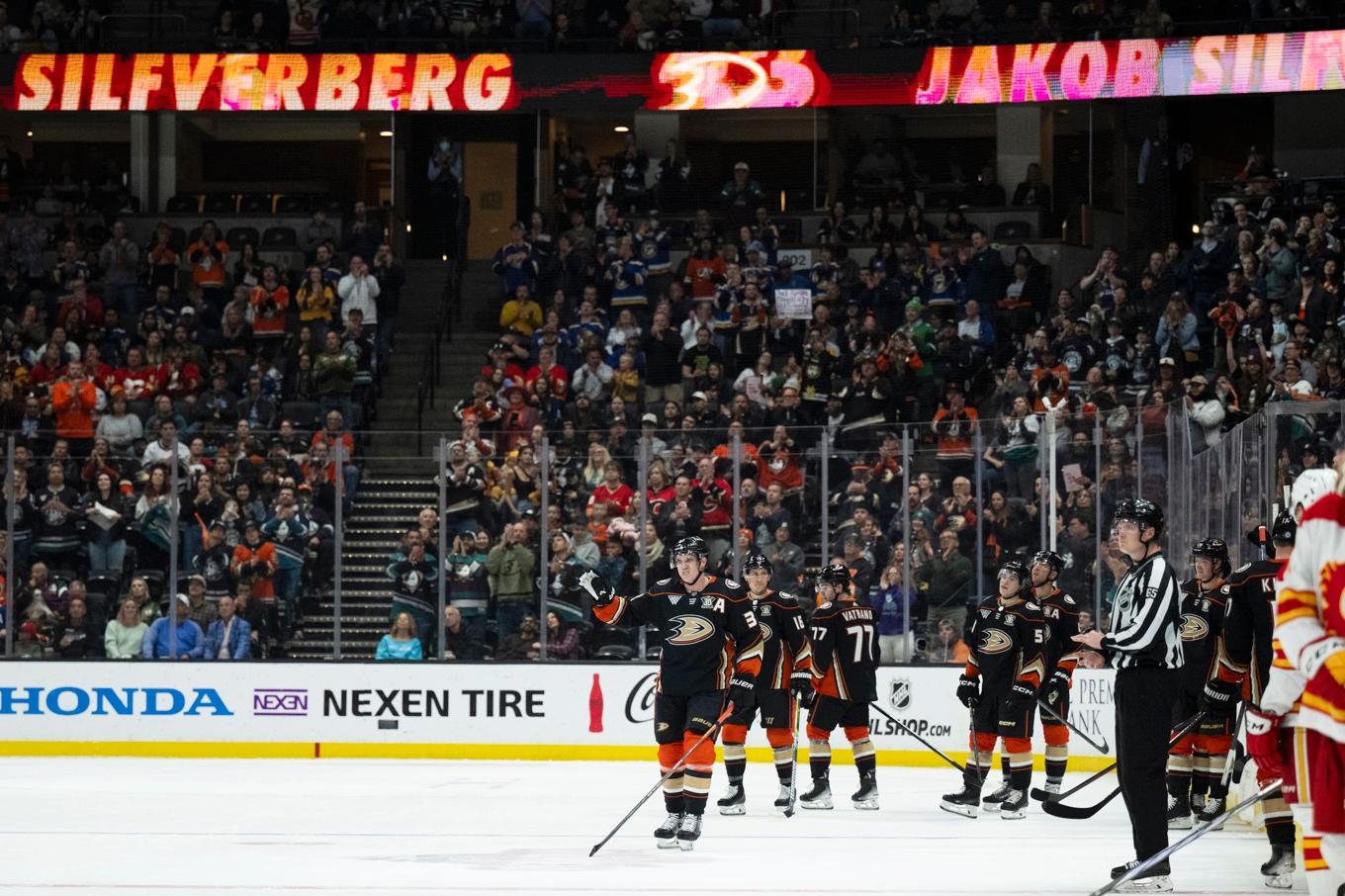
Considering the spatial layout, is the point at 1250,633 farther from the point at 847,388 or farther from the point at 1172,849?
the point at 847,388

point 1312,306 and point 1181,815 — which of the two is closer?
point 1181,815

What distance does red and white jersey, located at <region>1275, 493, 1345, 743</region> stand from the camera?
18.7 feet

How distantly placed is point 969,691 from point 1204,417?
3.32m

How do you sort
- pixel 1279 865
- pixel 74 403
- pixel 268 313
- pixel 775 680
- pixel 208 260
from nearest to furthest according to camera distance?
pixel 1279 865 < pixel 775 680 < pixel 74 403 < pixel 268 313 < pixel 208 260

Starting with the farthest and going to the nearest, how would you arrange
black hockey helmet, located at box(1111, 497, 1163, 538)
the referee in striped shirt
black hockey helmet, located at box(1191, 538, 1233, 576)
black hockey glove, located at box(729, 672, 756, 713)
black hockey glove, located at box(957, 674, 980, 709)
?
black hockey glove, located at box(957, 674, 980, 709), black hockey glove, located at box(729, 672, 756, 713), black hockey helmet, located at box(1191, 538, 1233, 576), black hockey helmet, located at box(1111, 497, 1163, 538), the referee in striped shirt

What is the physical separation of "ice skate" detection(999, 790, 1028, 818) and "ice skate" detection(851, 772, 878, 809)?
79 cm

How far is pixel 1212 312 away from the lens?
1784 cm

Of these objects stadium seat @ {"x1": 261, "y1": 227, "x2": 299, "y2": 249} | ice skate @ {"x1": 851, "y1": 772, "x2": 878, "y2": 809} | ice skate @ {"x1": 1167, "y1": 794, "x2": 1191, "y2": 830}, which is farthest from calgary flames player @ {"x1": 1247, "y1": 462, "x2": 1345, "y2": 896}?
stadium seat @ {"x1": 261, "y1": 227, "x2": 299, "y2": 249}

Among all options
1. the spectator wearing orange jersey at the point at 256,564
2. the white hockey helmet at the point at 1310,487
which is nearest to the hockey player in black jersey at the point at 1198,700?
the white hockey helmet at the point at 1310,487

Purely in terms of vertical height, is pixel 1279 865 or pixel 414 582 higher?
pixel 414 582

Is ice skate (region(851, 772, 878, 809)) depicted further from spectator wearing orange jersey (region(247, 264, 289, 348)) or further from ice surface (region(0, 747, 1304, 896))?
spectator wearing orange jersey (region(247, 264, 289, 348))

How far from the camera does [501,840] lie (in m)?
10.7

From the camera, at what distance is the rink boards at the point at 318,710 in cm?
1548

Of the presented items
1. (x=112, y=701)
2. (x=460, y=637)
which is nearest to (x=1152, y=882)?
(x=460, y=637)
